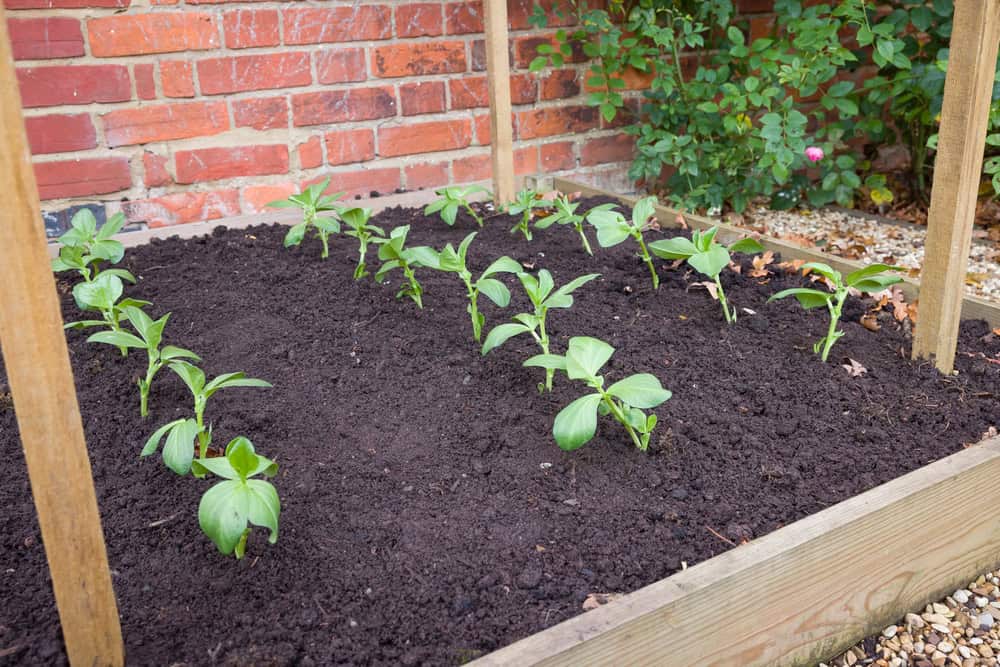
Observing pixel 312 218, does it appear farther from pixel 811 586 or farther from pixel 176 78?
pixel 811 586

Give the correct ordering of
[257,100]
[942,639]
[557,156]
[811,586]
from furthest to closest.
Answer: [557,156] < [257,100] < [942,639] < [811,586]

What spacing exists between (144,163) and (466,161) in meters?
1.06

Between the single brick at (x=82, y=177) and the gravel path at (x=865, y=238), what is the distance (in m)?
2.09

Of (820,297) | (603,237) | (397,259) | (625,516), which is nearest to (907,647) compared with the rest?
(625,516)

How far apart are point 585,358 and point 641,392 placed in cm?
10

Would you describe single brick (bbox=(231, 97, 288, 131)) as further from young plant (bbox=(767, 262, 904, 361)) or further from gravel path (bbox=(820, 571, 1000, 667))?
gravel path (bbox=(820, 571, 1000, 667))

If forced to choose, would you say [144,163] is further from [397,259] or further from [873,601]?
[873,601]

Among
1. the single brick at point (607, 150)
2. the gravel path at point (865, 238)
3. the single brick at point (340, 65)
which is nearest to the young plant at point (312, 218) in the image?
the single brick at point (340, 65)

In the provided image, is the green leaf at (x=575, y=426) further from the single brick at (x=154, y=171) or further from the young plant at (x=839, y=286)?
the single brick at (x=154, y=171)

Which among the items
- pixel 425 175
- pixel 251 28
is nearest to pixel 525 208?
pixel 425 175

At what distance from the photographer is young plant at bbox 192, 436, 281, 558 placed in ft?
3.44

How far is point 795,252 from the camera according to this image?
2264 millimetres

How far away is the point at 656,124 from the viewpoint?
3135mm

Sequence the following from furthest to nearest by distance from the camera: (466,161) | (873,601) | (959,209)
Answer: (466,161), (959,209), (873,601)
